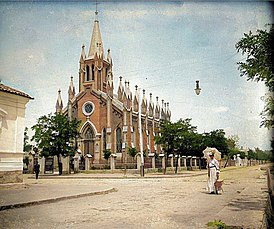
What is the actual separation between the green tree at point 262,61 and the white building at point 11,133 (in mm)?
6744

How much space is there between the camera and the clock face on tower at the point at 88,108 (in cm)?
3325

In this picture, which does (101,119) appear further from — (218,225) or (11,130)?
(218,225)

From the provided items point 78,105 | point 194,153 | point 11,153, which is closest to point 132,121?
point 78,105

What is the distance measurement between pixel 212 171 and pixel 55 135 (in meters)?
14.5

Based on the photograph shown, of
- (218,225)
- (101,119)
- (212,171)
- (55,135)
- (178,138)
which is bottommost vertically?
(218,225)

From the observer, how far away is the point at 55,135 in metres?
21.2

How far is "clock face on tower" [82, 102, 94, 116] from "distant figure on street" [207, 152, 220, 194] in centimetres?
2545

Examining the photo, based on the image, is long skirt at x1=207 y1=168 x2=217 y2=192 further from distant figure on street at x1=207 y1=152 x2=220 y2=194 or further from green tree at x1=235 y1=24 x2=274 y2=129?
green tree at x1=235 y1=24 x2=274 y2=129

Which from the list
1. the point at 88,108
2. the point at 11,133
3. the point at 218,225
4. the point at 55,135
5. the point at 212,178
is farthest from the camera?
the point at 88,108

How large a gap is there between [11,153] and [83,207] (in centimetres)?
417

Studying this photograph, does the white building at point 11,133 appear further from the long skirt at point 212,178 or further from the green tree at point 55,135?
the green tree at point 55,135

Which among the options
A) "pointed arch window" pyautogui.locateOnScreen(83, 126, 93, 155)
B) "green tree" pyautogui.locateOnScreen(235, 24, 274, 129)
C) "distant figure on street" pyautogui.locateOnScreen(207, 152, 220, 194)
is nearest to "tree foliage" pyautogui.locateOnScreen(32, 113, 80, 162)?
"pointed arch window" pyautogui.locateOnScreen(83, 126, 93, 155)

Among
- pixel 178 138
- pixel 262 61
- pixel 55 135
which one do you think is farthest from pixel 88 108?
pixel 262 61

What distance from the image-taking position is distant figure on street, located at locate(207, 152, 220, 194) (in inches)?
338
